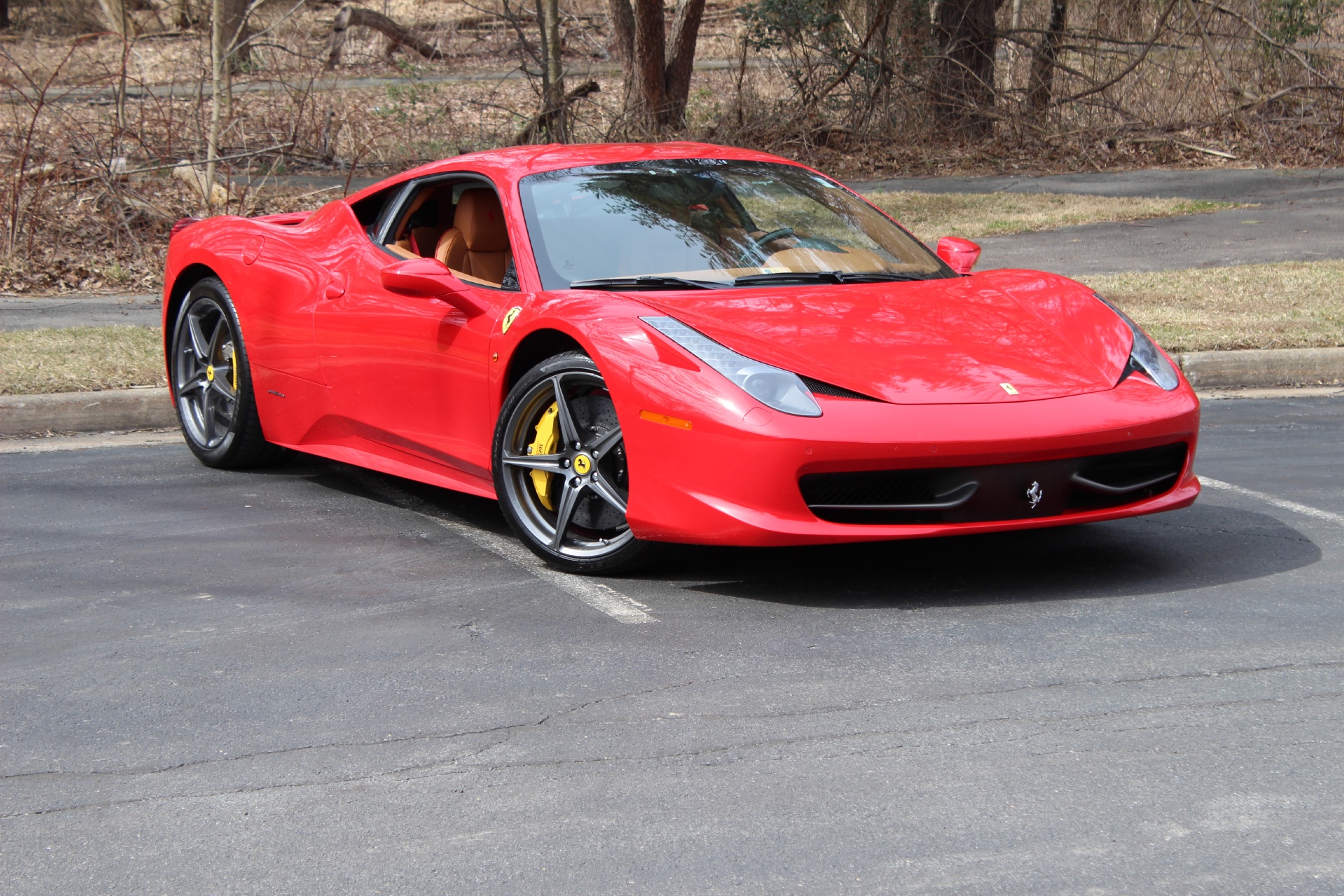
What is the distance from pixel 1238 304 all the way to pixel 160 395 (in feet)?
20.8

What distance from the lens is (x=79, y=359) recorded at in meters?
7.96

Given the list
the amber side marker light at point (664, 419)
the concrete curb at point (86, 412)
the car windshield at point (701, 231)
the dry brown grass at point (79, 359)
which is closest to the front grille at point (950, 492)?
the amber side marker light at point (664, 419)

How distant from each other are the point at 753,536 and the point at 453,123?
13575mm

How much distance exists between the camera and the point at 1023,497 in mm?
4188

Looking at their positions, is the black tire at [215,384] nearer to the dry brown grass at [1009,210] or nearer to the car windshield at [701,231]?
the car windshield at [701,231]

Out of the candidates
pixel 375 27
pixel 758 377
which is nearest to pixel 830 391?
pixel 758 377

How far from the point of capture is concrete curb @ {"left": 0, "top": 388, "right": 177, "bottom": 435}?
23.4 ft

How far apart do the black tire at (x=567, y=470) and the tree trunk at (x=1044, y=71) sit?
14.4 m

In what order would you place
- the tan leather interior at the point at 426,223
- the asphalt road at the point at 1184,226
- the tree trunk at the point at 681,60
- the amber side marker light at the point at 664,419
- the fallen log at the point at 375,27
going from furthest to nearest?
1. the fallen log at the point at 375,27
2. the tree trunk at the point at 681,60
3. the asphalt road at the point at 1184,226
4. the tan leather interior at the point at 426,223
5. the amber side marker light at the point at 664,419

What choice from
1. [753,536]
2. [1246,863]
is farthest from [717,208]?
[1246,863]

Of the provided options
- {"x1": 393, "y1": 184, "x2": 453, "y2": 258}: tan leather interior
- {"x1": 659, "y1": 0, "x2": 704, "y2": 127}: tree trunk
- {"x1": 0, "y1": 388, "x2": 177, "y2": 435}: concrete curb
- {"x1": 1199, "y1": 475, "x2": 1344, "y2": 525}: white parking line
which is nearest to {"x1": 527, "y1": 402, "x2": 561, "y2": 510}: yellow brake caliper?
{"x1": 393, "y1": 184, "x2": 453, "y2": 258}: tan leather interior

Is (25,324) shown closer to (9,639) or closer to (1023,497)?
(9,639)

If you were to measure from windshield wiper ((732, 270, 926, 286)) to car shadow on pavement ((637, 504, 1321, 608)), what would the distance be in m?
0.89

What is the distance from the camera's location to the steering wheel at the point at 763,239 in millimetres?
5141
